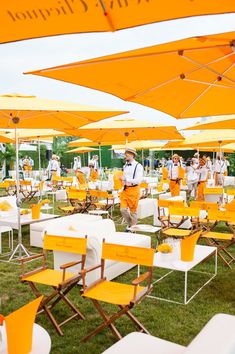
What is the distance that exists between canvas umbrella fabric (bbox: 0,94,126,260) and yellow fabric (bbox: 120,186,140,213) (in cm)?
200

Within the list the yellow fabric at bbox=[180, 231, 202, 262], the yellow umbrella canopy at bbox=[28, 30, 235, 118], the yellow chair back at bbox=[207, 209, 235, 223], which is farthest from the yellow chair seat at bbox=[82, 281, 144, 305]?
the yellow chair back at bbox=[207, 209, 235, 223]

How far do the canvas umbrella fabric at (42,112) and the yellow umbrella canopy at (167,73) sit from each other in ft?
4.86

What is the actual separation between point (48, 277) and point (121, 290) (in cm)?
104

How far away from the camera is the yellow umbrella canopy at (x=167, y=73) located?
333 cm

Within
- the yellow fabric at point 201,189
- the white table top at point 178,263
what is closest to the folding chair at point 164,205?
the white table top at point 178,263

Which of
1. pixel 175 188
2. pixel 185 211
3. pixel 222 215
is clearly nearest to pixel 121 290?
pixel 222 215

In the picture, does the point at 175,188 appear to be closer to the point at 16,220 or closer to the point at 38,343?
the point at 16,220

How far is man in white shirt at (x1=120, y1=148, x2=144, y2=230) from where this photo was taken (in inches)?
356

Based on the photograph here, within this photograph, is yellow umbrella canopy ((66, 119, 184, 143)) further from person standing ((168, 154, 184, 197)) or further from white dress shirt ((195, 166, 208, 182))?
white dress shirt ((195, 166, 208, 182))

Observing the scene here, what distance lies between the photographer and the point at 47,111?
667cm

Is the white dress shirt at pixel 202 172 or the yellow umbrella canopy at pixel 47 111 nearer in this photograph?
the yellow umbrella canopy at pixel 47 111

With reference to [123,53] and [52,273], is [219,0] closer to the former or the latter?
[123,53]

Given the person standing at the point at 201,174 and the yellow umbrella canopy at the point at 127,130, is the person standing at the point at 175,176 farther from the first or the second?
the yellow umbrella canopy at the point at 127,130

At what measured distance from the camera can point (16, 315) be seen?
2.46 m
